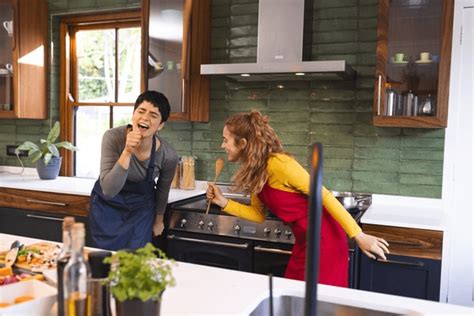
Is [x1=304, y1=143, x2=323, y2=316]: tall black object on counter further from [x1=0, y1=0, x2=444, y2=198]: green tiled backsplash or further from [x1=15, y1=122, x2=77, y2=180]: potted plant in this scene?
[x1=15, y1=122, x2=77, y2=180]: potted plant

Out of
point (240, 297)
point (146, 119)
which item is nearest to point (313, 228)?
point (240, 297)

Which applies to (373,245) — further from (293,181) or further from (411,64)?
(411,64)

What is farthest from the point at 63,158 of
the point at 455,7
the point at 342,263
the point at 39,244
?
the point at 455,7

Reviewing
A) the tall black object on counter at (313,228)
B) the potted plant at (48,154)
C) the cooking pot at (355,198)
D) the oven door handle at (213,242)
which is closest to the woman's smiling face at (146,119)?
the oven door handle at (213,242)

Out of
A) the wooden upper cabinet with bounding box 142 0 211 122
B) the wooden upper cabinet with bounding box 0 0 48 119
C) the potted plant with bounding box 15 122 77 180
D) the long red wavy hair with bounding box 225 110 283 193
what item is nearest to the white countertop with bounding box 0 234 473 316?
the long red wavy hair with bounding box 225 110 283 193

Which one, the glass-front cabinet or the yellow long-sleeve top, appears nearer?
the yellow long-sleeve top

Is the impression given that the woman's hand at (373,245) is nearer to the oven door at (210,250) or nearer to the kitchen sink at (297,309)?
the kitchen sink at (297,309)

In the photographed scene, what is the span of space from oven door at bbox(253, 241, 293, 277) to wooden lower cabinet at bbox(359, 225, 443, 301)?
1.35 feet

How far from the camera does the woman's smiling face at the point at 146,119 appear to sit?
241 cm

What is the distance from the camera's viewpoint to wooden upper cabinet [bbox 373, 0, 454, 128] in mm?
2680

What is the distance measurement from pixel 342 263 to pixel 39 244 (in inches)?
49.9

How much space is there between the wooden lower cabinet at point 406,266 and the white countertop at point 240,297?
1138 mm

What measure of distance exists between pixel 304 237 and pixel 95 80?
9.00 feet

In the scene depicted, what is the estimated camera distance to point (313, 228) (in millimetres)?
674
